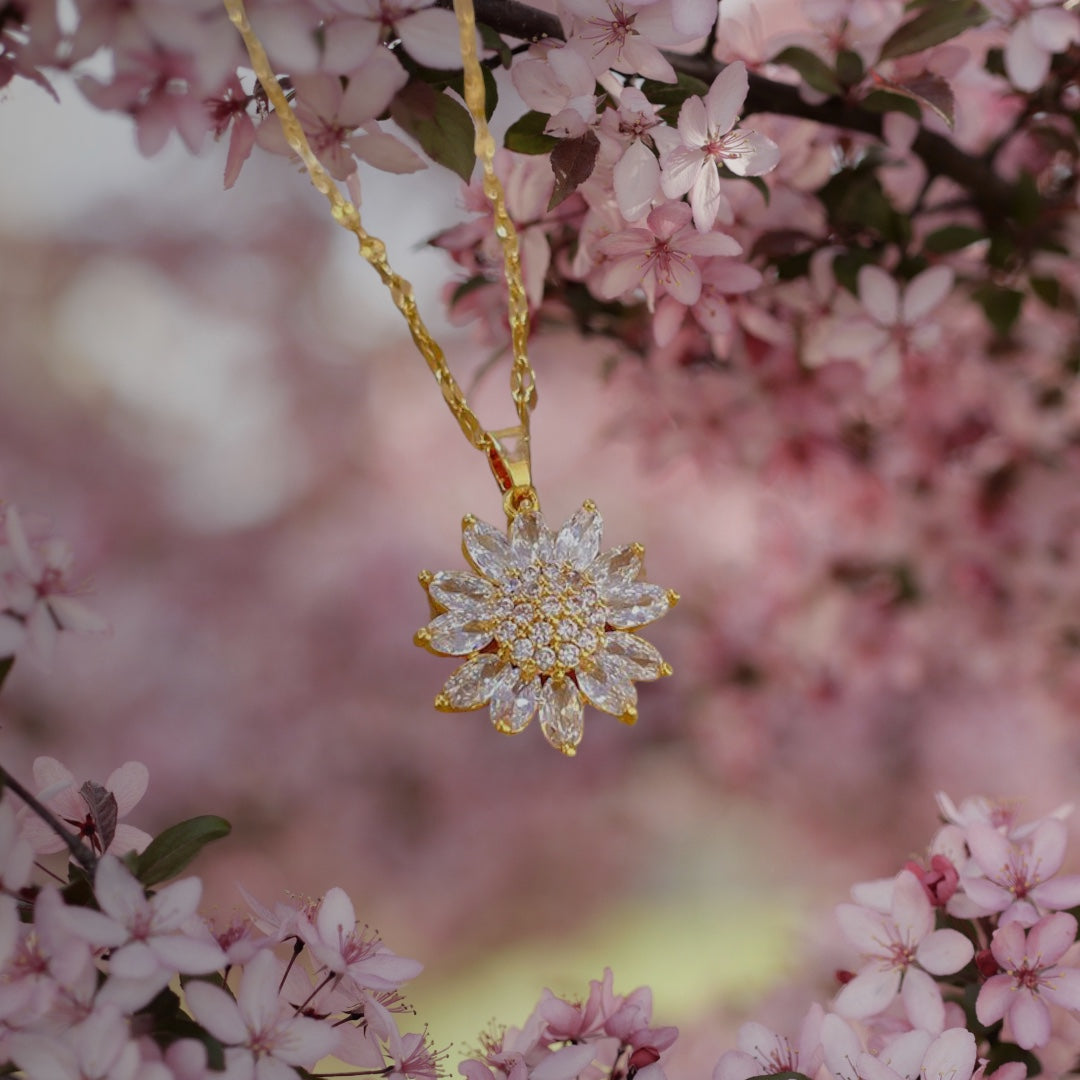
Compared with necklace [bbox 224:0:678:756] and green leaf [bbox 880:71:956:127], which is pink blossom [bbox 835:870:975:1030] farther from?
green leaf [bbox 880:71:956:127]

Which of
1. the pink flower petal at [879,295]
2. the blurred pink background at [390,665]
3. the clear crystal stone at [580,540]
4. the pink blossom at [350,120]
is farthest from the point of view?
the blurred pink background at [390,665]

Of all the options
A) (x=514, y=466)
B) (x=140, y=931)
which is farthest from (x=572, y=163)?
(x=140, y=931)

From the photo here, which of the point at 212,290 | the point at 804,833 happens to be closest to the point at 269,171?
the point at 212,290

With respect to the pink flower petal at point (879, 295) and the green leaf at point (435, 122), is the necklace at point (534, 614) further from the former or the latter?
the pink flower petal at point (879, 295)

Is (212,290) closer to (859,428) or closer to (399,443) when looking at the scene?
(399,443)

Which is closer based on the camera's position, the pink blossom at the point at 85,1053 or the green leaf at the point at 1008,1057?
the pink blossom at the point at 85,1053

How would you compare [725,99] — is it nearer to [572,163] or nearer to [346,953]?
[572,163]

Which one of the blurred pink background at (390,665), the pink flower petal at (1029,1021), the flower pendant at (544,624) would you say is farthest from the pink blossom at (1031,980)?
the blurred pink background at (390,665)
